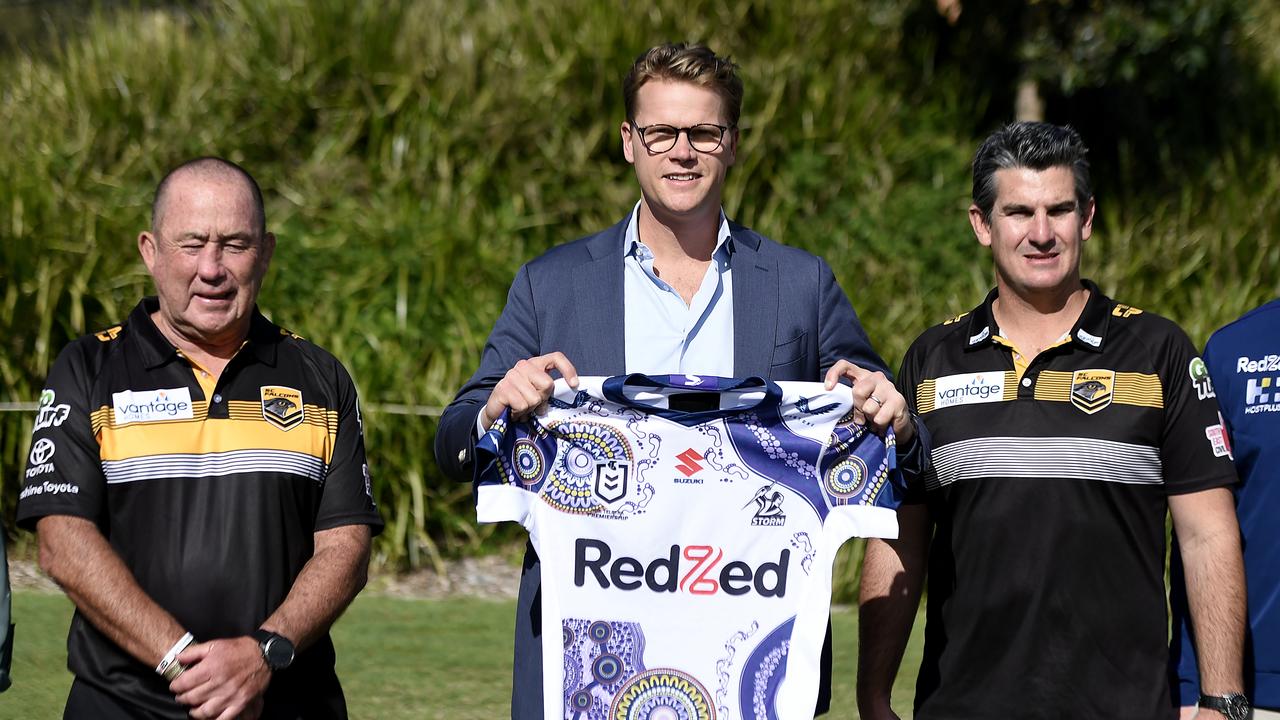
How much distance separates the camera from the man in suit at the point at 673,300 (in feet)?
11.4

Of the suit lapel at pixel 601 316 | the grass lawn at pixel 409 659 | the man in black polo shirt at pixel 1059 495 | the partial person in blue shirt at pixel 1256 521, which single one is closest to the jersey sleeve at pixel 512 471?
the suit lapel at pixel 601 316

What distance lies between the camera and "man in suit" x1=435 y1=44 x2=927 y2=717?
3.49m

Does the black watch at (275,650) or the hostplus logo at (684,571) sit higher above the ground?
the hostplus logo at (684,571)

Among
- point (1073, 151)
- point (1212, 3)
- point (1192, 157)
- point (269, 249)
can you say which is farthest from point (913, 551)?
point (1192, 157)

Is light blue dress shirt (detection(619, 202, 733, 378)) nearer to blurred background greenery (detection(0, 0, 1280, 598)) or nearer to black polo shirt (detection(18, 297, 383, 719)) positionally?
black polo shirt (detection(18, 297, 383, 719))

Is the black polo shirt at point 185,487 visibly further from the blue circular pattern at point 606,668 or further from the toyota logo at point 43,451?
the blue circular pattern at point 606,668

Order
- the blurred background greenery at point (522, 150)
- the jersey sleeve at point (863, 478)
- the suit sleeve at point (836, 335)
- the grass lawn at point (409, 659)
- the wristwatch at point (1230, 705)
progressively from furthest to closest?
1. the blurred background greenery at point (522, 150)
2. the grass lawn at point (409, 659)
3. the suit sleeve at point (836, 335)
4. the jersey sleeve at point (863, 478)
5. the wristwatch at point (1230, 705)

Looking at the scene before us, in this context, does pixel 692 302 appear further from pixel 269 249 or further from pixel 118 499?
pixel 118 499

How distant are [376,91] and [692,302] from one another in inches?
289

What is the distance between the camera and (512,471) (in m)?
3.47

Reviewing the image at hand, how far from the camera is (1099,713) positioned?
334 centimetres

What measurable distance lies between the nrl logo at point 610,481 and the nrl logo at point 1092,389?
116 centimetres

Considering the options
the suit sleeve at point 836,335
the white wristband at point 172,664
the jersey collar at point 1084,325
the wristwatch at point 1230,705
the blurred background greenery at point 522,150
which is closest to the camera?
the white wristband at point 172,664

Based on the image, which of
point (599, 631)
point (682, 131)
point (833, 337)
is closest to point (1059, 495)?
point (833, 337)
